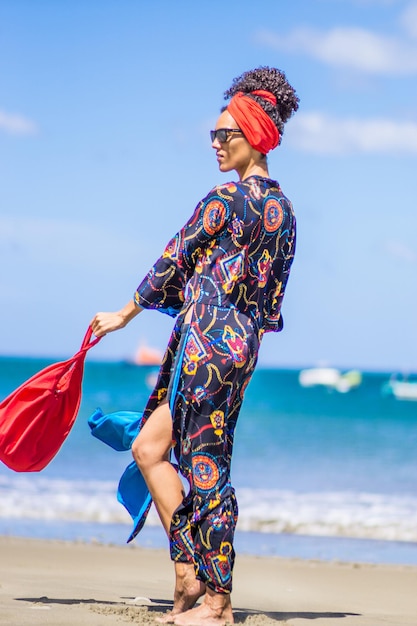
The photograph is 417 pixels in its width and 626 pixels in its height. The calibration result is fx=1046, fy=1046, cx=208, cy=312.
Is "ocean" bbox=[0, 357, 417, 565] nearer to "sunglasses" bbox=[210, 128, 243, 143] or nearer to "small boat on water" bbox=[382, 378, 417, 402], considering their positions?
"sunglasses" bbox=[210, 128, 243, 143]

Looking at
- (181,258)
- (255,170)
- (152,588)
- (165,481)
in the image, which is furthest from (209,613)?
(152,588)

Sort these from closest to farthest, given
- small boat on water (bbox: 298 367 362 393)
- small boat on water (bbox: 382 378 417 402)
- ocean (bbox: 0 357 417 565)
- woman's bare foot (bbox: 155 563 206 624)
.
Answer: woman's bare foot (bbox: 155 563 206 624) → ocean (bbox: 0 357 417 565) → small boat on water (bbox: 382 378 417 402) → small boat on water (bbox: 298 367 362 393)

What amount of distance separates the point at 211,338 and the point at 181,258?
13.4 inches

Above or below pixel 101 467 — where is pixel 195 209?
below

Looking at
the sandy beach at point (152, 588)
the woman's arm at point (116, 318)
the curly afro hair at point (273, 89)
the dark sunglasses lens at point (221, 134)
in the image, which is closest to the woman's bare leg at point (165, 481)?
the sandy beach at point (152, 588)

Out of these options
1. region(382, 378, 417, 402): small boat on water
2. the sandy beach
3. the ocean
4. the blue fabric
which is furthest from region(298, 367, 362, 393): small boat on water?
the blue fabric

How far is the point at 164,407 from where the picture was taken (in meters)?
3.99

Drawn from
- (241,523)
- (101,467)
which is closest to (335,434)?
(101,467)

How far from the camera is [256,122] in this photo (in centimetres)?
399

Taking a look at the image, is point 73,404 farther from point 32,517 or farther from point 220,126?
point 32,517

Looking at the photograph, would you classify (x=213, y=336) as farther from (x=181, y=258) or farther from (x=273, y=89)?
(x=273, y=89)

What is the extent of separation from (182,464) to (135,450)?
0.18 metres

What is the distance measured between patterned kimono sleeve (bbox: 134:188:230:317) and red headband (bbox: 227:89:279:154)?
27 centimetres

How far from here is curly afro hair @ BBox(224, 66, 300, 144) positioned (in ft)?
13.4
